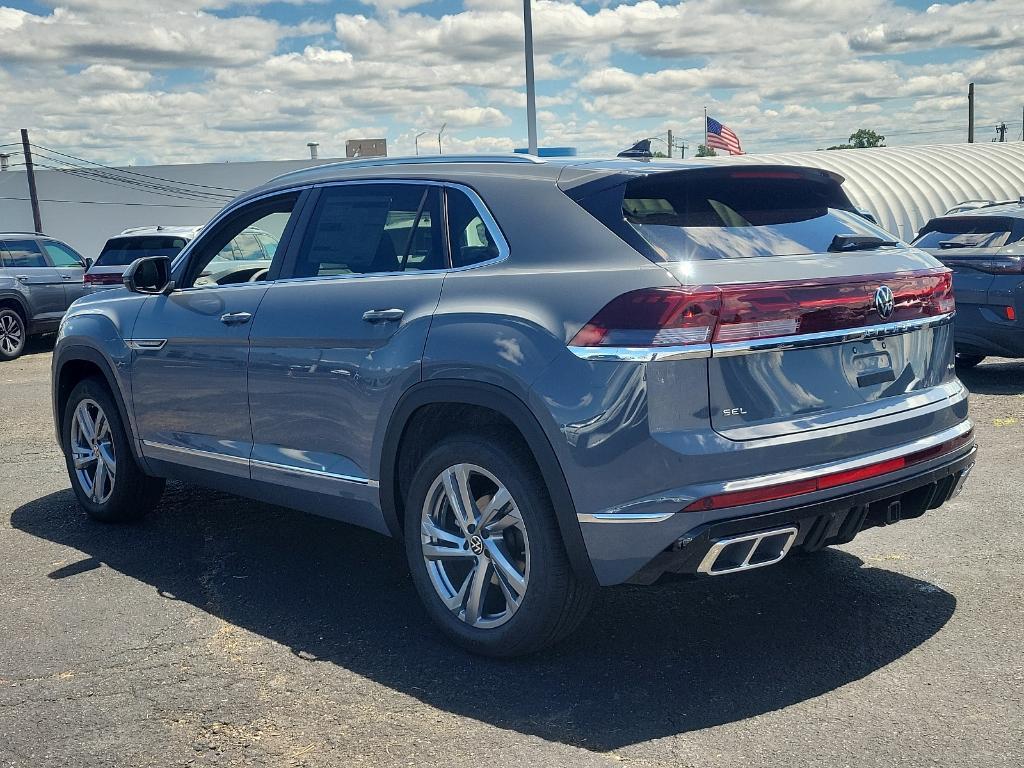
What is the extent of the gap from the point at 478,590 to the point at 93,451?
3182mm

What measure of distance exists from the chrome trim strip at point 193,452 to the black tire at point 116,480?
303 mm

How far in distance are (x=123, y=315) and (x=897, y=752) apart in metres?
4.48

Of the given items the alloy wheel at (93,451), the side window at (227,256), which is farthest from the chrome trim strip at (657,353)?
the alloy wheel at (93,451)

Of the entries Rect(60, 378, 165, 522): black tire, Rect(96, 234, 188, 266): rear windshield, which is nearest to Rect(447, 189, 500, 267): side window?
Rect(60, 378, 165, 522): black tire

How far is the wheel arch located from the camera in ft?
12.7

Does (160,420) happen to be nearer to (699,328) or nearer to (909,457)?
(699,328)

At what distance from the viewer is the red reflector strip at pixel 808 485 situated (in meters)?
3.68

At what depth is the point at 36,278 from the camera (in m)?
17.0

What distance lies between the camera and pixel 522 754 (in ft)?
11.5

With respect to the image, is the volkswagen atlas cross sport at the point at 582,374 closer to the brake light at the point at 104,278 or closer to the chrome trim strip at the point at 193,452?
the chrome trim strip at the point at 193,452

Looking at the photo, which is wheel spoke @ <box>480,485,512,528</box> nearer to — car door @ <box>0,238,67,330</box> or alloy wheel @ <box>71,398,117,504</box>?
alloy wheel @ <box>71,398,117,504</box>

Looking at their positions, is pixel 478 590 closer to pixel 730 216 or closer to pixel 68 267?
pixel 730 216

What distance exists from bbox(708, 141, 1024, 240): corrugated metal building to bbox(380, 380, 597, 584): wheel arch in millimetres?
28369

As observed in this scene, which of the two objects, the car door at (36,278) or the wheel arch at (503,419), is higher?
the wheel arch at (503,419)
